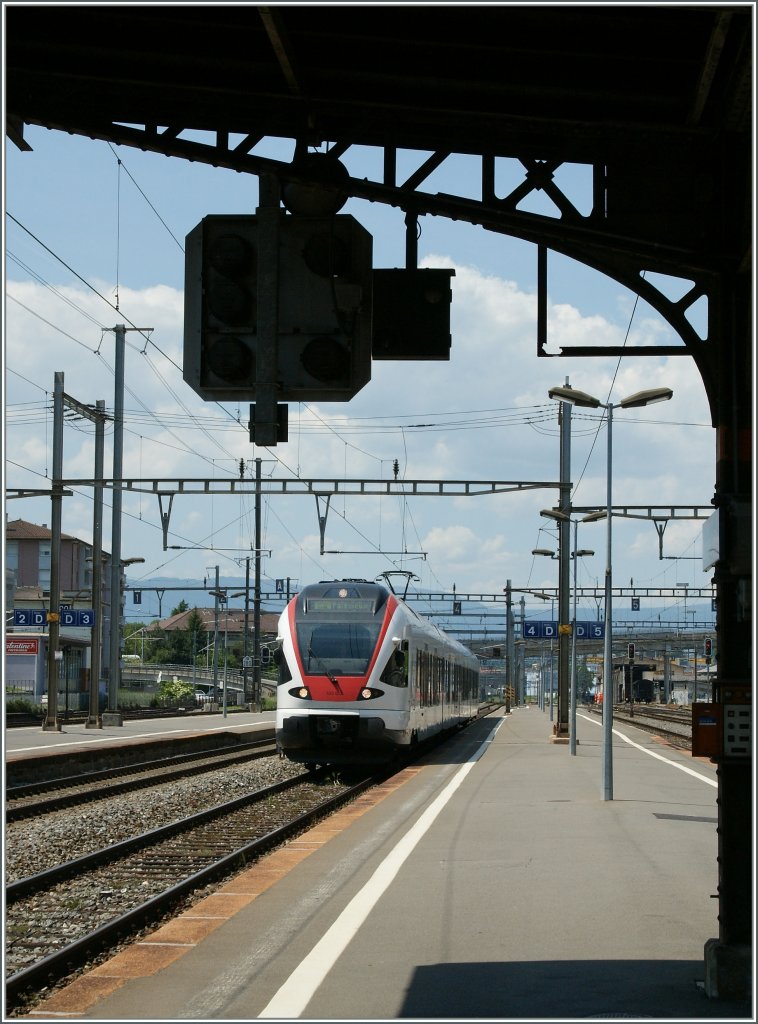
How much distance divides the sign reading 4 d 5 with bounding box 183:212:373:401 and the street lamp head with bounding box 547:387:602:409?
458 inches

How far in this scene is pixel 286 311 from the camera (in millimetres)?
7992

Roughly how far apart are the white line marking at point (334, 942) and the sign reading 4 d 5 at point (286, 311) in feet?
10.5

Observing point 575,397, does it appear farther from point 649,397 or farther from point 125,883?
point 125,883

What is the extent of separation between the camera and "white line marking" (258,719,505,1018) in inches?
255

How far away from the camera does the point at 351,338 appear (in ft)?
26.1

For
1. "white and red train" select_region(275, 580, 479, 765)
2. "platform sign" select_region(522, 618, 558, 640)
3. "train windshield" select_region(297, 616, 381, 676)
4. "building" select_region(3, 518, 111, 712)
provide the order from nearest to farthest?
"white and red train" select_region(275, 580, 479, 765) → "train windshield" select_region(297, 616, 381, 676) → "building" select_region(3, 518, 111, 712) → "platform sign" select_region(522, 618, 558, 640)

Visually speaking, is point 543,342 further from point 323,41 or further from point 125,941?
point 125,941

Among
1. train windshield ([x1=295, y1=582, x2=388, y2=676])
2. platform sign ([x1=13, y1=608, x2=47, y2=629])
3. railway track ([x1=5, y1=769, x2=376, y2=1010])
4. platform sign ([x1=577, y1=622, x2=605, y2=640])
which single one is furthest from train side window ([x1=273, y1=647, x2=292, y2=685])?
platform sign ([x1=577, y1=622, x2=605, y2=640])

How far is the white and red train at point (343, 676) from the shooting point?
69.6 feet

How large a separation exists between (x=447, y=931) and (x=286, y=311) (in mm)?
3947

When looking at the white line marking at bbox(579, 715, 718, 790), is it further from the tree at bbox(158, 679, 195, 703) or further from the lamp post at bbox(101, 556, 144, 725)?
the tree at bbox(158, 679, 195, 703)

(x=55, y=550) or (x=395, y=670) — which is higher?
(x=55, y=550)

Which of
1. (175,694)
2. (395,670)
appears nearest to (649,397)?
(395,670)

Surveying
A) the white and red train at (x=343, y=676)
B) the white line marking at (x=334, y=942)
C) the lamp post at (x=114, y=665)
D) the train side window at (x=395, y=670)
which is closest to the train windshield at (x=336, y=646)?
the white and red train at (x=343, y=676)
